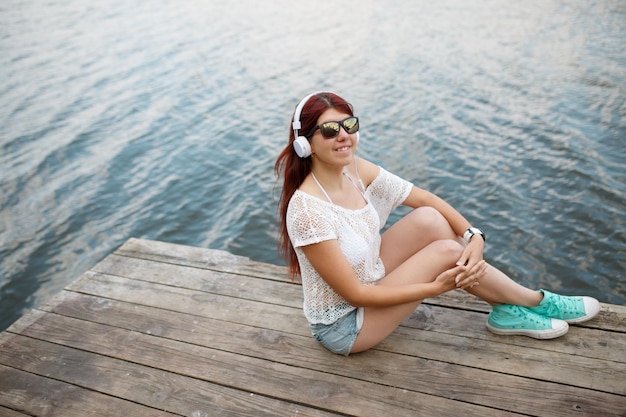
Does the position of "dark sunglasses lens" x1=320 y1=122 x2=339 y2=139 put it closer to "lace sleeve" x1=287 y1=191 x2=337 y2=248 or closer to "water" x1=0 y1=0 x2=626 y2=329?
"lace sleeve" x1=287 y1=191 x2=337 y2=248

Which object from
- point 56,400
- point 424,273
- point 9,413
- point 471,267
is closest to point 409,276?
point 424,273

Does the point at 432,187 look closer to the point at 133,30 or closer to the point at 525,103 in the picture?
the point at 525,103

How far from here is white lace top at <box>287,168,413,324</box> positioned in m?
2.79

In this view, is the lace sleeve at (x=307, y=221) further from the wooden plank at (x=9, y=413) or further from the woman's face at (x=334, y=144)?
the wooden plank at (x=9, y=413)

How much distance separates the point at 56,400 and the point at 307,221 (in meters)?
1.93

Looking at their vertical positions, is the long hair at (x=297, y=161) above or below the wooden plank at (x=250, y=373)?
above

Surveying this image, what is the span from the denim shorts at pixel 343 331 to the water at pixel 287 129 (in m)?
2.95

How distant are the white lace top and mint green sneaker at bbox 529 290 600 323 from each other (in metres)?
0.99

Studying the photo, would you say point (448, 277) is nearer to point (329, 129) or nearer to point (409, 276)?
point (409, 276)

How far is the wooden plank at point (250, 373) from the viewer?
2789 mm

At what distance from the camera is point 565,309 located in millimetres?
3129

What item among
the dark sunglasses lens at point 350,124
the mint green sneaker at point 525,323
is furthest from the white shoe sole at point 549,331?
the dark sunglasses lens at point 350,124

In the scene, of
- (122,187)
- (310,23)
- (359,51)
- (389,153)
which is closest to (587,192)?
(389,153)

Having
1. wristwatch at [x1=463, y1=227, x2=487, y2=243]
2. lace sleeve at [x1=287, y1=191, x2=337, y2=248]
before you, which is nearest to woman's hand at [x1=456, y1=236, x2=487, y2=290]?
wristwatch at [x1=463, y1=227, x2=487, y2=243]
